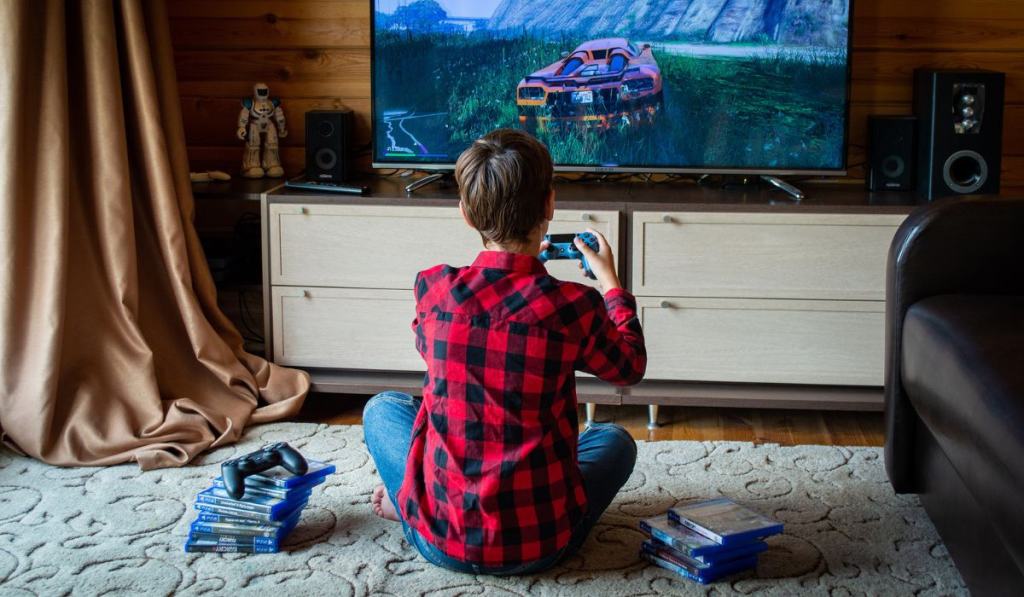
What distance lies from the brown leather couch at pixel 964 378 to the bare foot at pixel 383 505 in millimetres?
1023

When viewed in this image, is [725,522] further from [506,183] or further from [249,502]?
[249,502]

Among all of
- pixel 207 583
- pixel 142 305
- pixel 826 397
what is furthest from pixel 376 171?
pixel 207 583

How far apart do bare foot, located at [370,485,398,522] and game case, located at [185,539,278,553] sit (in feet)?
0.75

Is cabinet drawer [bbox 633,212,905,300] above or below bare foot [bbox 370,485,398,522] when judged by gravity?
above

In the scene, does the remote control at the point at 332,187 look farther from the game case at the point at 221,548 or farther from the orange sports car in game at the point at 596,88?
the game case at the point at 221,548

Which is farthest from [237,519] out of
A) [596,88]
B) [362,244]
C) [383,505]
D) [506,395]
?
[596,88]

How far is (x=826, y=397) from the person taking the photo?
3.12 metres

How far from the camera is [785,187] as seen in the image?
3.17 m

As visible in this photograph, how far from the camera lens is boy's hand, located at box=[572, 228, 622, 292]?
210 cm

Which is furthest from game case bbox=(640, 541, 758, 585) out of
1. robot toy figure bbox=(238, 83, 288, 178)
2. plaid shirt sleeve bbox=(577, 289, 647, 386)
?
robot toy figure bbox=(238, 83, 288, 178)

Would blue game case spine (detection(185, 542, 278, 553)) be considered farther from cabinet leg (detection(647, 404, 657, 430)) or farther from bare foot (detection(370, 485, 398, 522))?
cabinet leg (detection(647, 404, 657, 430))

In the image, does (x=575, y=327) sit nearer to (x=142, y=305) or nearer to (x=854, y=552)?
(x=854, y=552)

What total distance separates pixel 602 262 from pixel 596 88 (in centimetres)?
127

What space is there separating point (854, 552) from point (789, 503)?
262 millimetres
